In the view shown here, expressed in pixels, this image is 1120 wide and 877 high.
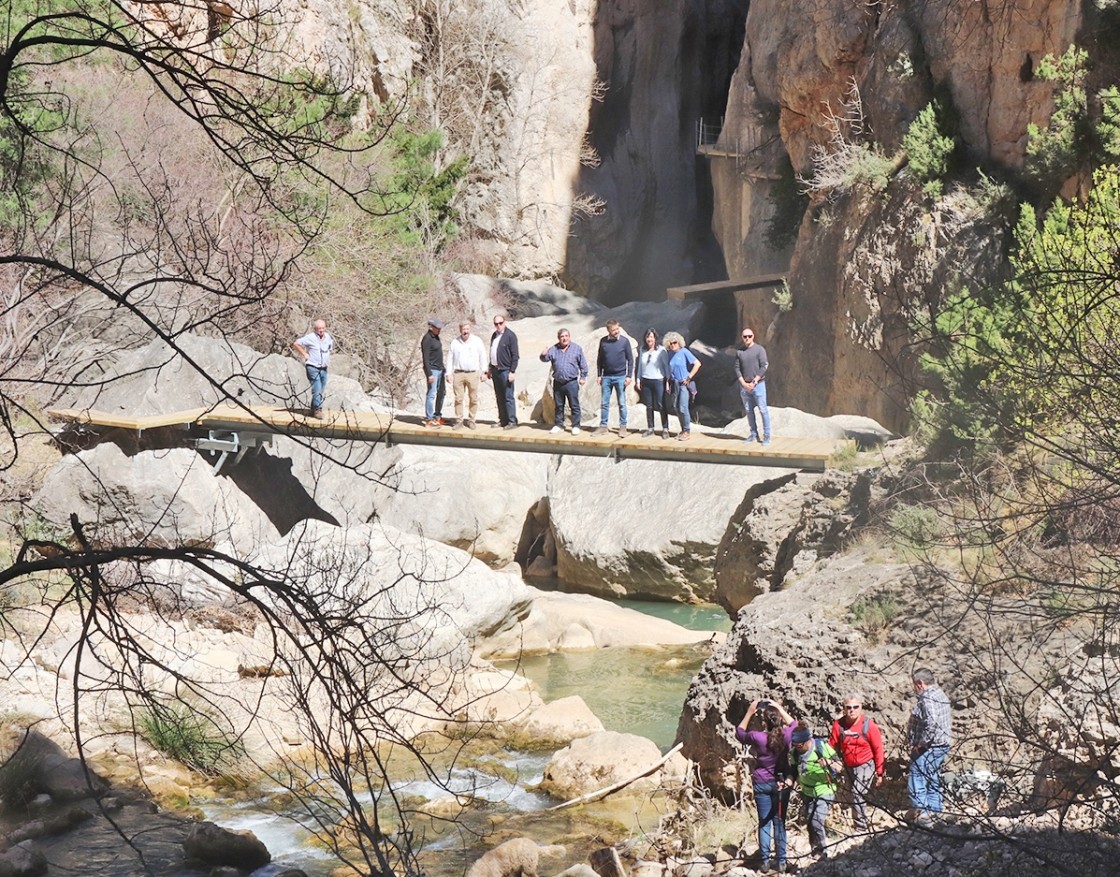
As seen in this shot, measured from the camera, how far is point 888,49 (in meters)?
23.3

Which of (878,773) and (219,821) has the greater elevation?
(878,773)

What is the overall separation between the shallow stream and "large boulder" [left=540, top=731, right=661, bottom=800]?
25cm

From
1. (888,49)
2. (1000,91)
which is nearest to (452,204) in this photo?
(888,49)

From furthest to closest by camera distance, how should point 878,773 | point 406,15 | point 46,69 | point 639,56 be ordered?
point 639,56 < point 406,15 < point 46,69 < point 878,773

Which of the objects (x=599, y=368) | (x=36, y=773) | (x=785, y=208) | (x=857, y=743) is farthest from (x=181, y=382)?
(x=857, y=743)

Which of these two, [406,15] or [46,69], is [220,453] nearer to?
[46,69]

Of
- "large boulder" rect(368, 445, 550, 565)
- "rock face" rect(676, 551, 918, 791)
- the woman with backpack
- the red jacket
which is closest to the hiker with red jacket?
the red jacket

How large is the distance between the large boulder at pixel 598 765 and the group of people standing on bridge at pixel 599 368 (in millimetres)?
5540

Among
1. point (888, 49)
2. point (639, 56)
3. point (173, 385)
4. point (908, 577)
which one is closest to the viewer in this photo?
point (908, 577)

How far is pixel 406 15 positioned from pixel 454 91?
254 centimetres

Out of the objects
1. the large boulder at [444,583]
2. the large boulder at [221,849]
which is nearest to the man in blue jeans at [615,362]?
the large boulder at [444,583]

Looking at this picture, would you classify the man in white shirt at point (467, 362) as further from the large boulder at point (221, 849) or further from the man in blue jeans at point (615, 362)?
Answer: the large boulder at point (221, 849)

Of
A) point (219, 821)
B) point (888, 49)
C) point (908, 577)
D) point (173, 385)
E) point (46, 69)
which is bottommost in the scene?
point (219, 821)

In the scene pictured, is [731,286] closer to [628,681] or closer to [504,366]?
[504,366]
